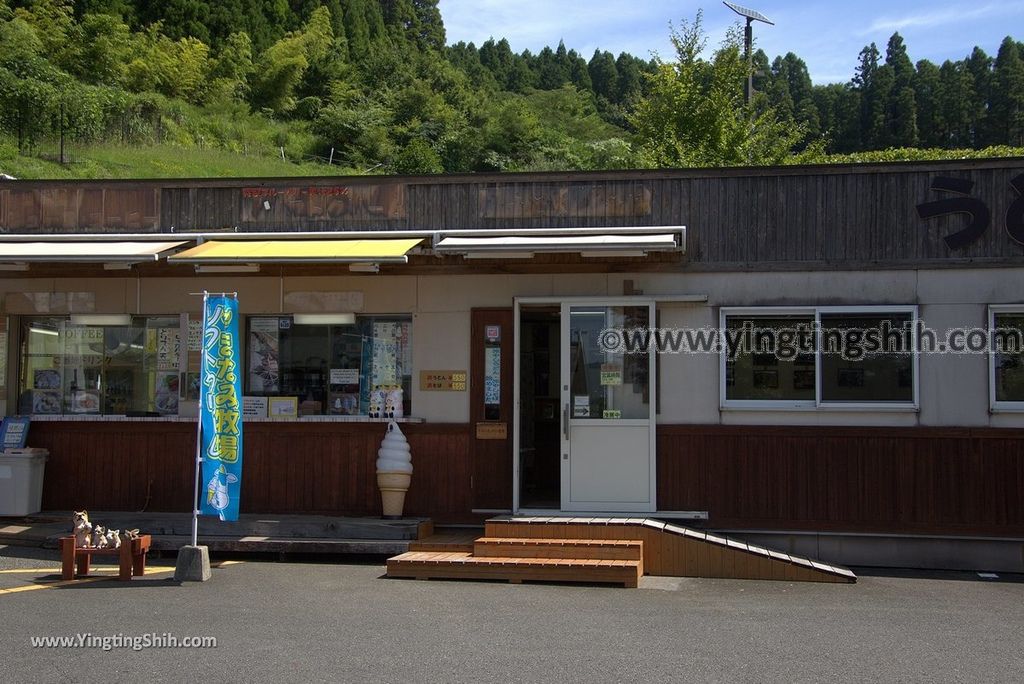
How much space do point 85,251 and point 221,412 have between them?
9.04 ft

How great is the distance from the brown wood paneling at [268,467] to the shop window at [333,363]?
34cm

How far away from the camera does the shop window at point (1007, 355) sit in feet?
34.7

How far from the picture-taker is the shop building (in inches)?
417

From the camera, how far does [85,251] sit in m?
10.8

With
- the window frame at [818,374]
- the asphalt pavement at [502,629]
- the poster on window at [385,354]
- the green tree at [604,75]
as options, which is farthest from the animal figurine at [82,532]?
the green tree at [604,75]

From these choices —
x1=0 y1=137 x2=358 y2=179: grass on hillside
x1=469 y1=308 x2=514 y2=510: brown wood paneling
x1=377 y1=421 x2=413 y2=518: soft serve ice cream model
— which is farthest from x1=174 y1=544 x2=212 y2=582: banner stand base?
x1=0 y1=137 x2=358 y2=179: grass on hillside

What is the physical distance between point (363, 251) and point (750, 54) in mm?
25816

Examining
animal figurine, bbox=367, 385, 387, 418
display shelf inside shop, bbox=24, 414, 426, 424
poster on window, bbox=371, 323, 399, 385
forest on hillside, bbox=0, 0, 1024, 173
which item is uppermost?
forest on hillside, bbox=0, 0, 1024, 173

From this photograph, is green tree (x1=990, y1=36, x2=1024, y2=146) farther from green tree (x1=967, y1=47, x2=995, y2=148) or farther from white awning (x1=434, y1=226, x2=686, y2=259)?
white awning (x1=434, y1=226, x2=686, y2=259)

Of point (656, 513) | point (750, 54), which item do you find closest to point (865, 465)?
point (656, 513)

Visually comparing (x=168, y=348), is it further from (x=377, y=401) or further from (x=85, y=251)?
(x=377, y=401)

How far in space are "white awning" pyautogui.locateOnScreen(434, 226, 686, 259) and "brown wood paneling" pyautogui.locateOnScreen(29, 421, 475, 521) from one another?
2.10m

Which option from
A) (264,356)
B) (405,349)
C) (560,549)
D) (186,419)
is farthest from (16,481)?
(560,549)

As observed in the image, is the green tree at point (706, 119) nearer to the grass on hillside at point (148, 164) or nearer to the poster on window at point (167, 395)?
the grass on hillside at point (148, 164)
